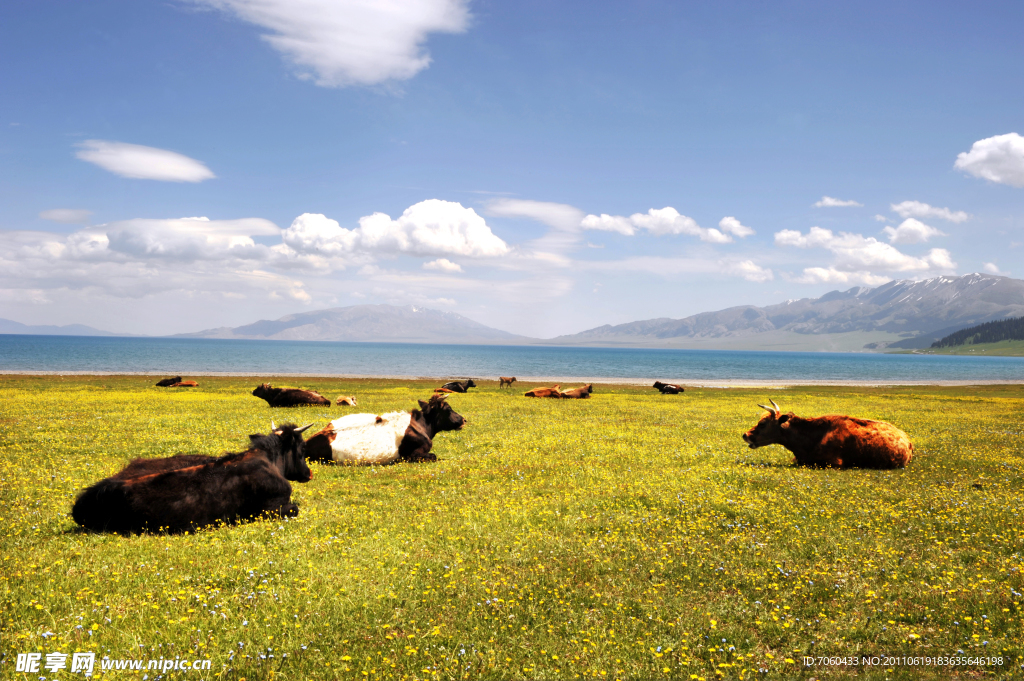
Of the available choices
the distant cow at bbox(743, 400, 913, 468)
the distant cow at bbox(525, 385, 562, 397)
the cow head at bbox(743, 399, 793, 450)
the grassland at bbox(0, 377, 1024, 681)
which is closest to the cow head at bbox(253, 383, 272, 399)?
the grassland at bbox(0, 377, 1024, 681)

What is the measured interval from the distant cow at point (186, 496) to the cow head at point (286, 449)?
0.26 m

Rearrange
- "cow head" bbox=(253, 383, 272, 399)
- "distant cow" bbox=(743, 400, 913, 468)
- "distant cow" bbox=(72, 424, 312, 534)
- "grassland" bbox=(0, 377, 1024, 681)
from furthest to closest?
"cow head" bbox=(253, 383, 272, 399) → "distant cow" bbox=(743, 400, 913, 468) → "distant cow" bbox=(72, 424, 312, 534) → "grassland" bbox=(0, 377, 1024, 681)

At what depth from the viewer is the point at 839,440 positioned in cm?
1662

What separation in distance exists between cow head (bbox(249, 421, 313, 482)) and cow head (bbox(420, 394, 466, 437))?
6625 millimetres

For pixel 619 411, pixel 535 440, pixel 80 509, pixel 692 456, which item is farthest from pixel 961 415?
pixel 80 509

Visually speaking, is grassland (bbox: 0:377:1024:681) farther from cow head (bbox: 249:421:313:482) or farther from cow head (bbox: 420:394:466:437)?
cow head (bbox: 420:394:466:437)

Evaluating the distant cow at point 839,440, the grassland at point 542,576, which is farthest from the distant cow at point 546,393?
the grassland at point 542,576

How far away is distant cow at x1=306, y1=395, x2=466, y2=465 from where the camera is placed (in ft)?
54.7

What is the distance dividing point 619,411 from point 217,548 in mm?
29275

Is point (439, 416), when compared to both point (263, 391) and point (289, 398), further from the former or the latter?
Answer: point (263, 391)

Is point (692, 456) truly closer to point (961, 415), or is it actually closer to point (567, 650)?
point (567, 650)

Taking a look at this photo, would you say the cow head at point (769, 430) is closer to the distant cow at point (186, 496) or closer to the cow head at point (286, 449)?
the cow head at point (286, 449)

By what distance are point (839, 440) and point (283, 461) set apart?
16.7m

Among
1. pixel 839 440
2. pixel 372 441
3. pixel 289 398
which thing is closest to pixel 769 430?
pixel 839 440
